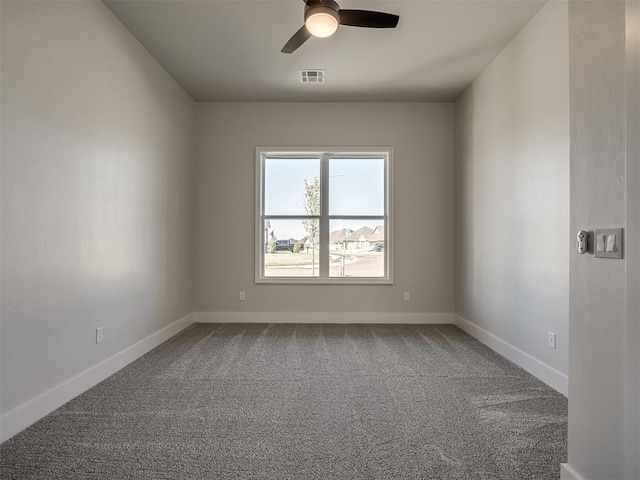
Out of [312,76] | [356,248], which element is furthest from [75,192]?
[356,248]

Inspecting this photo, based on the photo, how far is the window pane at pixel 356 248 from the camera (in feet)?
16.5

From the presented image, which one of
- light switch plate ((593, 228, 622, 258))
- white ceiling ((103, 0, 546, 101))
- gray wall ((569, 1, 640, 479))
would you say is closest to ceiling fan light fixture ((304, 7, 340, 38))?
white ceiling ((103, 0, 546, 101))

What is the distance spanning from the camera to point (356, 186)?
5.06m

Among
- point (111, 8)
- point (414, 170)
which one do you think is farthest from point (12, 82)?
point (414, 170)

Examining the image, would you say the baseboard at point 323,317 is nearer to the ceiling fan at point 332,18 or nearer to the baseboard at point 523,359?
the baseboard at point 523,359

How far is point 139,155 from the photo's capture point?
3.50m

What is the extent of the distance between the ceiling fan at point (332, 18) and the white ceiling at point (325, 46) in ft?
1.56

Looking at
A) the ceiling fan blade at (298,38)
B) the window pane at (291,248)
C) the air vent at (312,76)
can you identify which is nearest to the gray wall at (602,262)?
the ceiling fan blade at (298,38)

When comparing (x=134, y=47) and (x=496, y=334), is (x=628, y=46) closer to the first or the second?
(x=496, y=334)

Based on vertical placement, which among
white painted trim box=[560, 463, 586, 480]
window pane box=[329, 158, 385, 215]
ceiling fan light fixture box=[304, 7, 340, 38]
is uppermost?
ceiling fan light fixture box=[304, 7, 340, 38]

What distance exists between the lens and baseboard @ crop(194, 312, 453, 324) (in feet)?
16.0

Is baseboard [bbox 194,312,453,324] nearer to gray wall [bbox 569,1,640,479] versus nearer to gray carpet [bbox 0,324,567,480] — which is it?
gray carpet [bbox 0,324,567,480]

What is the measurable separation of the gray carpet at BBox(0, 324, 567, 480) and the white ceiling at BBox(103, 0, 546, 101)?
293 centimetres

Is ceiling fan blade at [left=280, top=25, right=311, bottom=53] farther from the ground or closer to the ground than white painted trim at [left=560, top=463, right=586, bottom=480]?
farther from the ground
